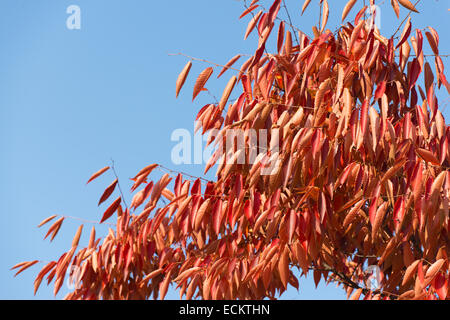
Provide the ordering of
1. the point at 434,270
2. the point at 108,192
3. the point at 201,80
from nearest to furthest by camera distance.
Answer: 1. the point at 434,270
2. the point at 201,80
3. the point at 108,192

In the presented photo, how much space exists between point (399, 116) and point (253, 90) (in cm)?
74

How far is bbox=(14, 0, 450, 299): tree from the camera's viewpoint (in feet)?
7.32

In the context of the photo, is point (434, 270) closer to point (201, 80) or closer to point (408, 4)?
point (408, 4)

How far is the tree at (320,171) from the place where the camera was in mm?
2230

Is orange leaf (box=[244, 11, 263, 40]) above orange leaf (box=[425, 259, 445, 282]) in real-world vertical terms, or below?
above

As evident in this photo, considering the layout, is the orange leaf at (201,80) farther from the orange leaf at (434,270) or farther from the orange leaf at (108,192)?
the orange leaf at (434,270)

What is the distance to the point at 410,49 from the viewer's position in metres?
2.56

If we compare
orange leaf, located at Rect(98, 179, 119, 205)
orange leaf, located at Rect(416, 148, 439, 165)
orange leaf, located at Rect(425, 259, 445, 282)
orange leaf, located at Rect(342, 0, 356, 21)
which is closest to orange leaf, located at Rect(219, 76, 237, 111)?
orange leaf, located at Rect(342, 0, 356, 21)

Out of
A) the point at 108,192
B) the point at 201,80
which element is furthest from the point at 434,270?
the point at 108,192

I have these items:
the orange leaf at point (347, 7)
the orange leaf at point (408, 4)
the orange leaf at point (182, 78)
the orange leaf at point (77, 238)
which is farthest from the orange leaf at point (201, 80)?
the orange leaf at point (77, 238)

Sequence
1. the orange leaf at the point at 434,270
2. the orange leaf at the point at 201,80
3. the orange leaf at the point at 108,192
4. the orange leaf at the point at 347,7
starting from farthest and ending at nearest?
the orange leaf at the point at 108,192 < the orange leaf at the point at 201,80 < the orange leaf at the point at 347,7 < the orange leaf at the point at 434,270

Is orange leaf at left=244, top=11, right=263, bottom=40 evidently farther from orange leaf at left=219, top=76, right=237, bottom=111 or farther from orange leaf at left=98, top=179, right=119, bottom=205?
orange leaf at left=98, top=179, right=119, bottom=205

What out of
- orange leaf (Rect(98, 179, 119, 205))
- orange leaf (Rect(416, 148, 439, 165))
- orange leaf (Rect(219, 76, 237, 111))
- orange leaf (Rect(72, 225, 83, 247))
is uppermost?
orange leaf (Rect(219, 76, 237, 111))

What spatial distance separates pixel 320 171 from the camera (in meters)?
2.26
